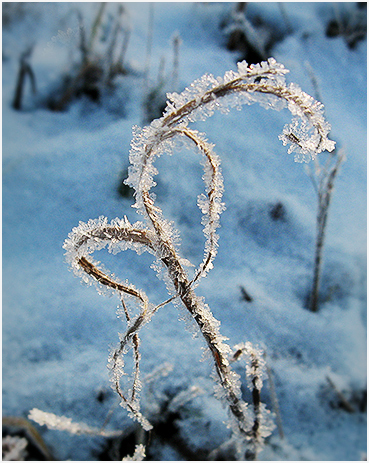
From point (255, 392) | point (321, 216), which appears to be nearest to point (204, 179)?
point (255, 392)

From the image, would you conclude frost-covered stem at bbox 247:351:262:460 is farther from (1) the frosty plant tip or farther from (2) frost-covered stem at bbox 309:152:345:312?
(2) frost-covered stem at bbox 309:152:345:312

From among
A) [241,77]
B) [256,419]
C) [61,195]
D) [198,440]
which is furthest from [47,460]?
[241,77]

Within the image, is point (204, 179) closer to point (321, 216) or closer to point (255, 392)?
point (255, 392)

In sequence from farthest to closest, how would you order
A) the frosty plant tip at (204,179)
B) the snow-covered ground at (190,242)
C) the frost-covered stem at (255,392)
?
the snow-covered ground at (190,242) → the frost-covered stem at (255,392) → the frosty plant tip at (204,179)

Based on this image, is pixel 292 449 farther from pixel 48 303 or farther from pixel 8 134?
pixel 8 134

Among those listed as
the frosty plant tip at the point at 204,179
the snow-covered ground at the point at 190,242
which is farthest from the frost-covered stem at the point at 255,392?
the snow-covered ground at the point at 190,242

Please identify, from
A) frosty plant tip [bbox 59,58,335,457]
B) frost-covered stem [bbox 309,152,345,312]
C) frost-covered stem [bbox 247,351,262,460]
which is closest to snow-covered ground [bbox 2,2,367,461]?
frost-covered stem [bbox 309,152,345,312]

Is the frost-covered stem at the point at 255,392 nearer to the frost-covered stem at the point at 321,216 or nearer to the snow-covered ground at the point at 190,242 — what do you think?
the snow-covered ground at the point at 190,242
